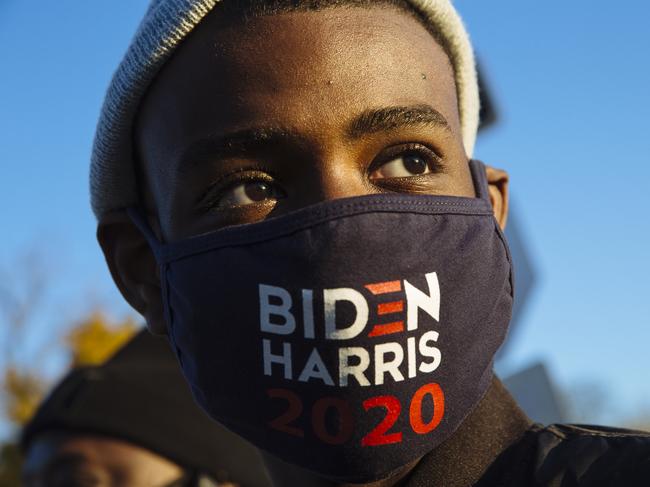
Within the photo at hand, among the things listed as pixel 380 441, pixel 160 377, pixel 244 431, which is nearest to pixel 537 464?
pixel 380 441

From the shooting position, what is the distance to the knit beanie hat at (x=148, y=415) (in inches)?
164

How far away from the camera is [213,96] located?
7.11 feet

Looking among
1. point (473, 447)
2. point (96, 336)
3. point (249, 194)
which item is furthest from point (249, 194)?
point (96, 336)

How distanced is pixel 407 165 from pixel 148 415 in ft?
8.36

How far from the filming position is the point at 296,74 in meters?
2.10

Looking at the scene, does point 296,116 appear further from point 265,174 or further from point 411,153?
point 411,153

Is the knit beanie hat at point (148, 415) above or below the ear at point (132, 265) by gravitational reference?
below

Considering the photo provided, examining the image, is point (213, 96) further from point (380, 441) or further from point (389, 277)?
point (380, 441)

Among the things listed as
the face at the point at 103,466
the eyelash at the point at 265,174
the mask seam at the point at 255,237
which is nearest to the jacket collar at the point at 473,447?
the mask seam at the point at 255,237

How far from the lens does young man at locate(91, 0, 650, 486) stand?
5.99ft

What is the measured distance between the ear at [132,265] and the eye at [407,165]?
73 cm

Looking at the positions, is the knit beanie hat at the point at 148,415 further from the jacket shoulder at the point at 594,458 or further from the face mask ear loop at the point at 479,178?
the jacket shoulder at the point at 594,458

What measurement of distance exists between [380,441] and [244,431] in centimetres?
32

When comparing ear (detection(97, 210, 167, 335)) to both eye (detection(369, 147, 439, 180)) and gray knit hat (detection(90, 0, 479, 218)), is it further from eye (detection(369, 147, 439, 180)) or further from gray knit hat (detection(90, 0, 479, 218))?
eye (detection(369, 147, 439, 180))
